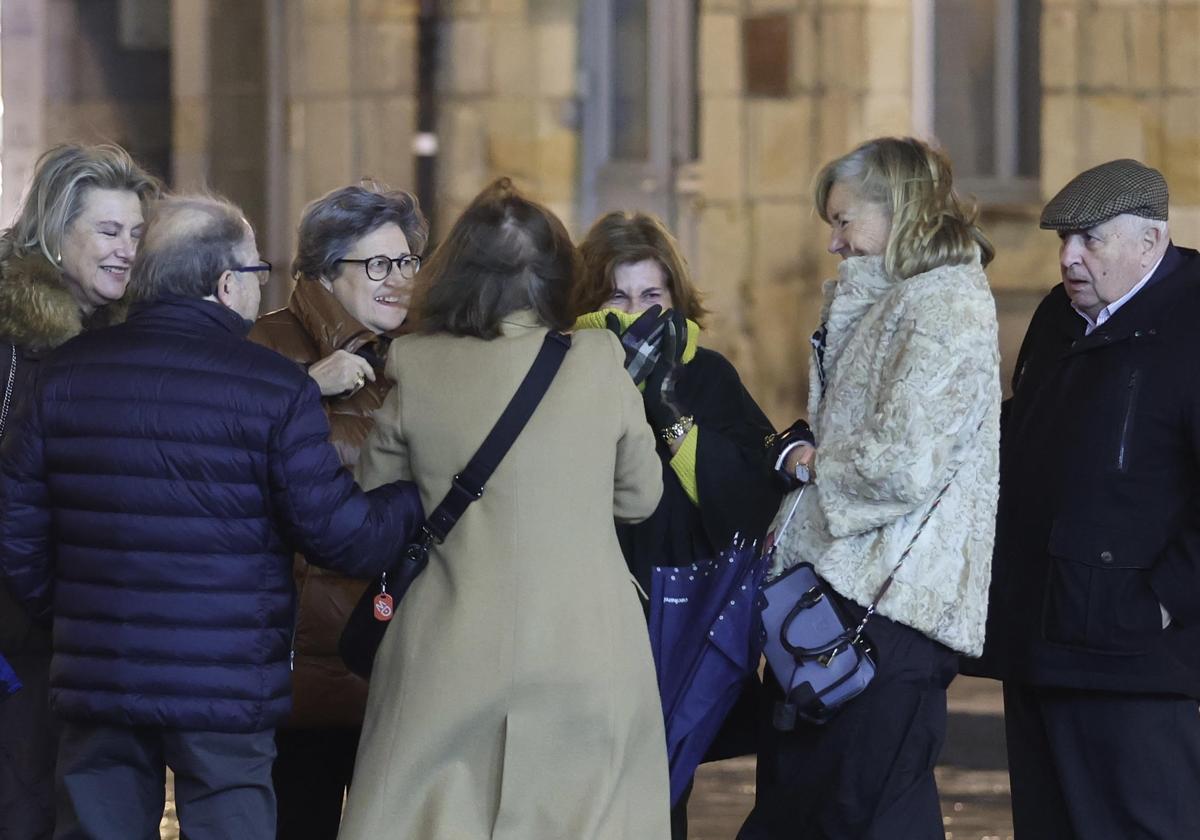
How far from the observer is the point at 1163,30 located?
9953 mm

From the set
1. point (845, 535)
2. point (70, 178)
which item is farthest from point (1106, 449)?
point (70, 178)

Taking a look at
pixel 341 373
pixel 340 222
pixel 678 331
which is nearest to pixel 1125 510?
pixel 678 331

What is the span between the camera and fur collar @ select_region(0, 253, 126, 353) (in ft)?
15.3

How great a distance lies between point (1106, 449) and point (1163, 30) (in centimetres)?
589

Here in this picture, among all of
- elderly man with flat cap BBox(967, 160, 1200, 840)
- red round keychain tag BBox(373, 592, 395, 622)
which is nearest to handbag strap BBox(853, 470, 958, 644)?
elderly man with flat cap BBox(967, 160, 1200, 840)

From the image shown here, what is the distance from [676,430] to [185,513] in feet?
4.14

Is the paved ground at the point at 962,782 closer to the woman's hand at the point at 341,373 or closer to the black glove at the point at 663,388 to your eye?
the black glove at the point at 663,388

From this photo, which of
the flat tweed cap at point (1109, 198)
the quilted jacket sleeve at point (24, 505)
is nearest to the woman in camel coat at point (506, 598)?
the quilted jacket sleeve at point (24, 505)

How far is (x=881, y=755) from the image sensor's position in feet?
14.9

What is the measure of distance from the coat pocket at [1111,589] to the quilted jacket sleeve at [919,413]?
409 millimetres

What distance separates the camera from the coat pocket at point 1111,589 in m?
4.59

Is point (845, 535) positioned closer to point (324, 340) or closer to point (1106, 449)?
point (1106, 449)

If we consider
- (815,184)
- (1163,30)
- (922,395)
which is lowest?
(922,395)

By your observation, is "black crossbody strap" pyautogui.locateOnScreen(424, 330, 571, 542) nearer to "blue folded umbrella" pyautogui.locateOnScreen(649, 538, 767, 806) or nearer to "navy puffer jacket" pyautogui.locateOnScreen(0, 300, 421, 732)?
"navy puffer jacket" pyautogui.locateOnScreen(0, 300, 421, 732)
